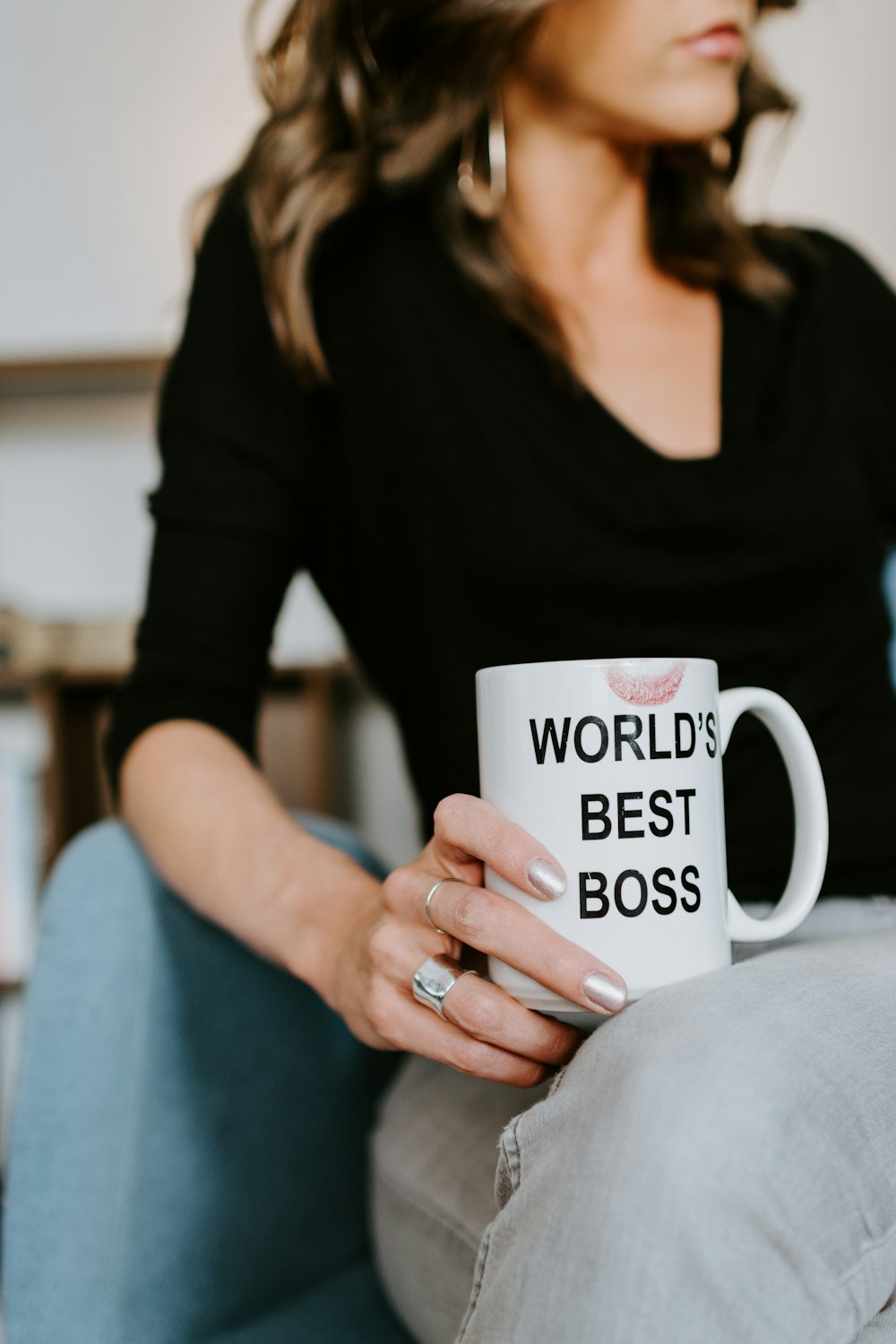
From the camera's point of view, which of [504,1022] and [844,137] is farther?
[844,137]

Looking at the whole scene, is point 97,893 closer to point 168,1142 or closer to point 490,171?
point 168,1142

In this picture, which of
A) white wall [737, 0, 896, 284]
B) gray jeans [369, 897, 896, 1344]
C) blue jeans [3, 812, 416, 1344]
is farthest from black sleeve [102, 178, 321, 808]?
white wall [737, 0, 896, 284]

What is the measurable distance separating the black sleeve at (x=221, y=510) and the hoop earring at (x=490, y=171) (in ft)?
0.59

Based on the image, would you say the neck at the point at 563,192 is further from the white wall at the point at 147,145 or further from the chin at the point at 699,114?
the white wall at the point at 147,145

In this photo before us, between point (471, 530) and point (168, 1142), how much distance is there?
0.43 m

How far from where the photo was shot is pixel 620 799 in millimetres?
437

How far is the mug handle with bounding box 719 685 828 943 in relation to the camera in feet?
1.63

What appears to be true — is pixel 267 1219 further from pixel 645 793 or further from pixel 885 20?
pixel 885 20

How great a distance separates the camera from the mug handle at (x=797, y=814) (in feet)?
1.63

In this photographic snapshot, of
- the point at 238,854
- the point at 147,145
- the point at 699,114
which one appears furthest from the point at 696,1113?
the point at 147,145

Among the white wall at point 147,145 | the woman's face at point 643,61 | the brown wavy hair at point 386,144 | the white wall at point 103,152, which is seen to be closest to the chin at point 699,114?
the woman's face at point 643,61

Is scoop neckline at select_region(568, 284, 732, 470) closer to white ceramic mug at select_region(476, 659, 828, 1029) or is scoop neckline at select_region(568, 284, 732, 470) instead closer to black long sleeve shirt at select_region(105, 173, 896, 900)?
black long sleeve shirt at select_region(105, 173, 896, 900)

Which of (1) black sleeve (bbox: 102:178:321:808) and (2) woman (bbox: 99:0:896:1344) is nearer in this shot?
(2) woman (bbox: 99:0:896:1344)

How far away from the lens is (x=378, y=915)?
1.88 ft
